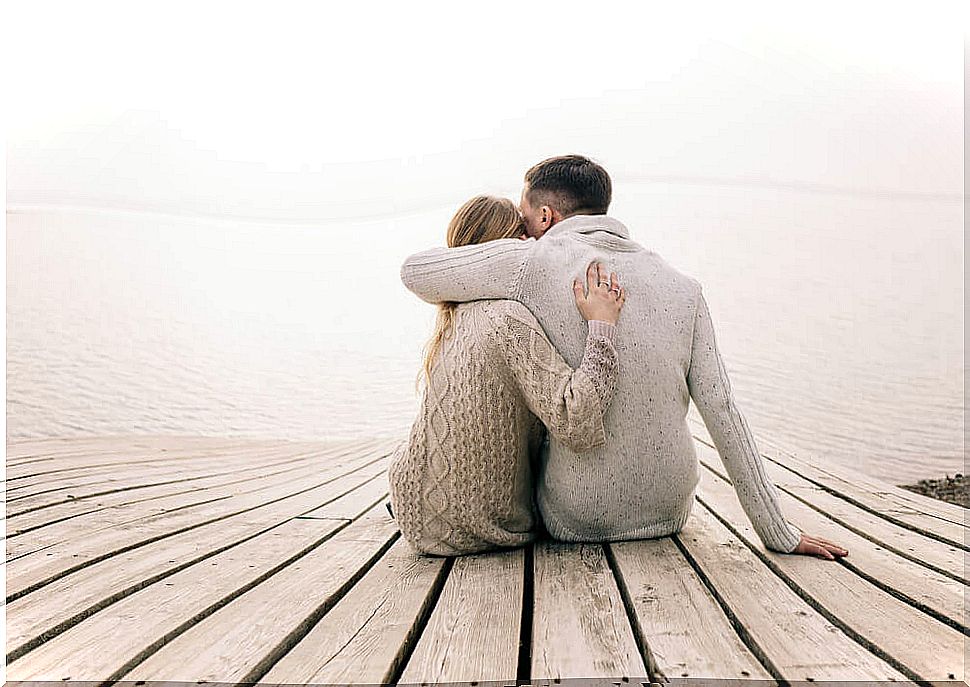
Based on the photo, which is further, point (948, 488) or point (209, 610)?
point (948, 488)

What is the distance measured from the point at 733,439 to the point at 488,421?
0.43 m

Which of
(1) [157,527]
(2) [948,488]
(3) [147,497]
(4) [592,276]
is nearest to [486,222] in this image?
(4) [592,276]

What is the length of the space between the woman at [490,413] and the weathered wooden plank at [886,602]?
427mm

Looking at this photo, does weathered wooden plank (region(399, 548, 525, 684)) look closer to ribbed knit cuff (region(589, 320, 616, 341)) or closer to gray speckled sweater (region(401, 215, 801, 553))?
gray speckled sweater (region(401, 215, 801, 553))

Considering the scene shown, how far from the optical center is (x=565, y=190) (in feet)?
6.23

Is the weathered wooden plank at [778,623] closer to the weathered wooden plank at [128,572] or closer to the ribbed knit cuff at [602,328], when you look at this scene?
the ribbed knit cuff at [602,328]

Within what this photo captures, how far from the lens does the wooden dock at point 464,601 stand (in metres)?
1.25

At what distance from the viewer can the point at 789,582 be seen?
1.63m

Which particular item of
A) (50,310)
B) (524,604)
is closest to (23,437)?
(50,310)

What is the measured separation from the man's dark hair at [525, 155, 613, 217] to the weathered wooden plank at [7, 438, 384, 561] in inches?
47.0

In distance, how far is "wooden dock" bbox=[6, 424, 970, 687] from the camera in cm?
125

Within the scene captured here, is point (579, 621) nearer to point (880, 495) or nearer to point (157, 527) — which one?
point (157, 527)

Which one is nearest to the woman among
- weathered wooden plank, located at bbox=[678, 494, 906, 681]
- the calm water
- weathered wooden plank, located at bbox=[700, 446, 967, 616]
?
weathered wooden plank, located at bbox=[678, 494, 906, 681]

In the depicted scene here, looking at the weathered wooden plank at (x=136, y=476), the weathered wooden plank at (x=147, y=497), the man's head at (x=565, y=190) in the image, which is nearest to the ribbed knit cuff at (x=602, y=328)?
the man's head at (x=565, y=190)
